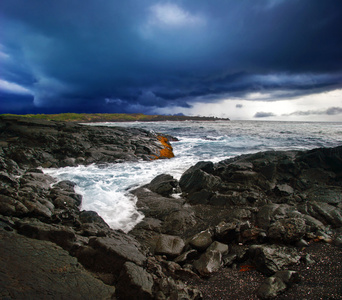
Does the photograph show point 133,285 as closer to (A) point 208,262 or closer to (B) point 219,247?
(A) point 208,262

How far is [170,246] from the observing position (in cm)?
498

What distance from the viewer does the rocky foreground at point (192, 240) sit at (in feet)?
10.5

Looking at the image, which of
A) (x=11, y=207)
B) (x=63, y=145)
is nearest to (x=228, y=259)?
(x=11, y=207)

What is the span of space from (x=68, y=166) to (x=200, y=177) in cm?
996

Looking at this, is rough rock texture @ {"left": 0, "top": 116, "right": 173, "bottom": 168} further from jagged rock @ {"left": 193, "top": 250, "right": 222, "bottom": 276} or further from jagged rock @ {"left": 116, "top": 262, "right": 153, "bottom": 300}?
jagged rock @ {"left": 116, "top": 262, "right": 153, "bottom": 300}

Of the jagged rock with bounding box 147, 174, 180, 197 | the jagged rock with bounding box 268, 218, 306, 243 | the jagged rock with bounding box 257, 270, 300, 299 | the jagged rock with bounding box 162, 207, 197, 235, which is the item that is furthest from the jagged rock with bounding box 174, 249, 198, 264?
the jagged rock with bounding box 147, 174, 180, 197

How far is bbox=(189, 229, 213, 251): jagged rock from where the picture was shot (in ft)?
16.3

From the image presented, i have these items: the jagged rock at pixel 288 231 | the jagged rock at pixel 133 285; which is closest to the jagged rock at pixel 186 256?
the jagged rock at pixel 133 285

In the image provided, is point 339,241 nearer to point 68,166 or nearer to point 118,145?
point 68,166

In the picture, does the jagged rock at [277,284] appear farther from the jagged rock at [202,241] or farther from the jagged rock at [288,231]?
the jagged rock at [202,241]

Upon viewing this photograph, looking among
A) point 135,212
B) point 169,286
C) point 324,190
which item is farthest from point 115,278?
point 324,190

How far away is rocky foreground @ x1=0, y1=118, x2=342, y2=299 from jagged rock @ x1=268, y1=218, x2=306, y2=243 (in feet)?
0.08

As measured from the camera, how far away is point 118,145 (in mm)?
18297

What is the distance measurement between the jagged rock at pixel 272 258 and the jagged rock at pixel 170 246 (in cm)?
181
